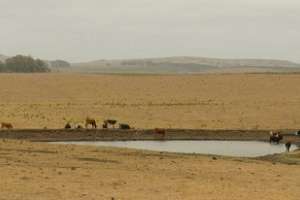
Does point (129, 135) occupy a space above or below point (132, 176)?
above

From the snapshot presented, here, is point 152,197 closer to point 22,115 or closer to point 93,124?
point 93,124

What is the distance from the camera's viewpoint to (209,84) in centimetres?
8125

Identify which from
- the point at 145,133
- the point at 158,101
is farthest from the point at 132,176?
the point at 158,101

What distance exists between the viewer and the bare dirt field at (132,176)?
19.5m

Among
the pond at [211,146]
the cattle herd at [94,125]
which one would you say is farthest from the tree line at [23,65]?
the pond at [211,146]

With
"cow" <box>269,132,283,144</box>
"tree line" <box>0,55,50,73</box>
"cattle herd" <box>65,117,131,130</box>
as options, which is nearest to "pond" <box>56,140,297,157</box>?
"cow" <box>269,132,283,144</box>

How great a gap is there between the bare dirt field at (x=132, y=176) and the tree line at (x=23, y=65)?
113562 mm

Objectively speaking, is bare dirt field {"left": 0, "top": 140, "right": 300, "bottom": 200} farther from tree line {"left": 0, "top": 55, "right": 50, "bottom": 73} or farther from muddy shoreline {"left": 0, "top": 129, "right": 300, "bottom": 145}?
tree line {"left": 0, "top": 55, "right": 50, "bottom": 73}

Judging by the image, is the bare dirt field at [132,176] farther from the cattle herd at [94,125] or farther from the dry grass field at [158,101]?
the dry grass field at [158,101]

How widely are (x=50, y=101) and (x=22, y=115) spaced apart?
40.5ft

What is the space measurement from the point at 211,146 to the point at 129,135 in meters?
5.50

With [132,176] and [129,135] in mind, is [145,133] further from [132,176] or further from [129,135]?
[132,176]

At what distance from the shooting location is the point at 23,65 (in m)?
147

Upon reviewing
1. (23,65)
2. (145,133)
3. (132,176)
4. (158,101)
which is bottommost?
(132,176)
